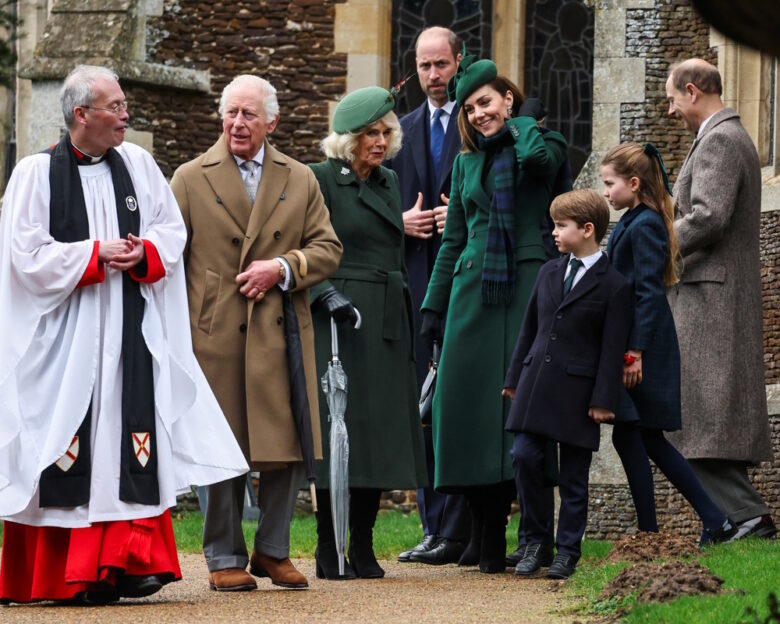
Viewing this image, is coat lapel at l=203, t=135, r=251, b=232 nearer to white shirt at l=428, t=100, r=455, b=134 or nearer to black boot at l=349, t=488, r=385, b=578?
black boot at l=349, t=488, r=385, b=578

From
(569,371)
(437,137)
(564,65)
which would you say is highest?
(564,65)

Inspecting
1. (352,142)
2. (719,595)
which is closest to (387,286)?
(352,142)

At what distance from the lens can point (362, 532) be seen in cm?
734

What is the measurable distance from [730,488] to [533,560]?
1258 mm

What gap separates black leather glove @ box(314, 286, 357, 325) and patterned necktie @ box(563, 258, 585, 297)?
95cm

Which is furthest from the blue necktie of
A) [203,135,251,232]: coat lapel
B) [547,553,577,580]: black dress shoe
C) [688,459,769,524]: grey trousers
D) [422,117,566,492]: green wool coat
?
[547,553,577,580]: black dress shoe

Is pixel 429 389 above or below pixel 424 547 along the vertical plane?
above

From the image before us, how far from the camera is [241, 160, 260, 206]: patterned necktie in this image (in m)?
7.06

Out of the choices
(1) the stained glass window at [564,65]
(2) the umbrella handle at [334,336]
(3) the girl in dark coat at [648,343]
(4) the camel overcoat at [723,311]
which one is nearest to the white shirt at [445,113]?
(4) the camel overcoat at [723,311]

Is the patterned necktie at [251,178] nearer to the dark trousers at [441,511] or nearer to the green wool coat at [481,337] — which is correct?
the green wool coat at [481,337]

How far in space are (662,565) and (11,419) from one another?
2.54 m

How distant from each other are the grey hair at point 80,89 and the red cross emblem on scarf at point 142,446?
1299 millimetres

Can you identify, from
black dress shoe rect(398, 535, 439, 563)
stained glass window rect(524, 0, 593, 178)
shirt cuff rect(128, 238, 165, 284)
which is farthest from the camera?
stained glass window rect(524, 0, 593, 178)

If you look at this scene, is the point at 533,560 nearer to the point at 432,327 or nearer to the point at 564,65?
the point at 432,327
